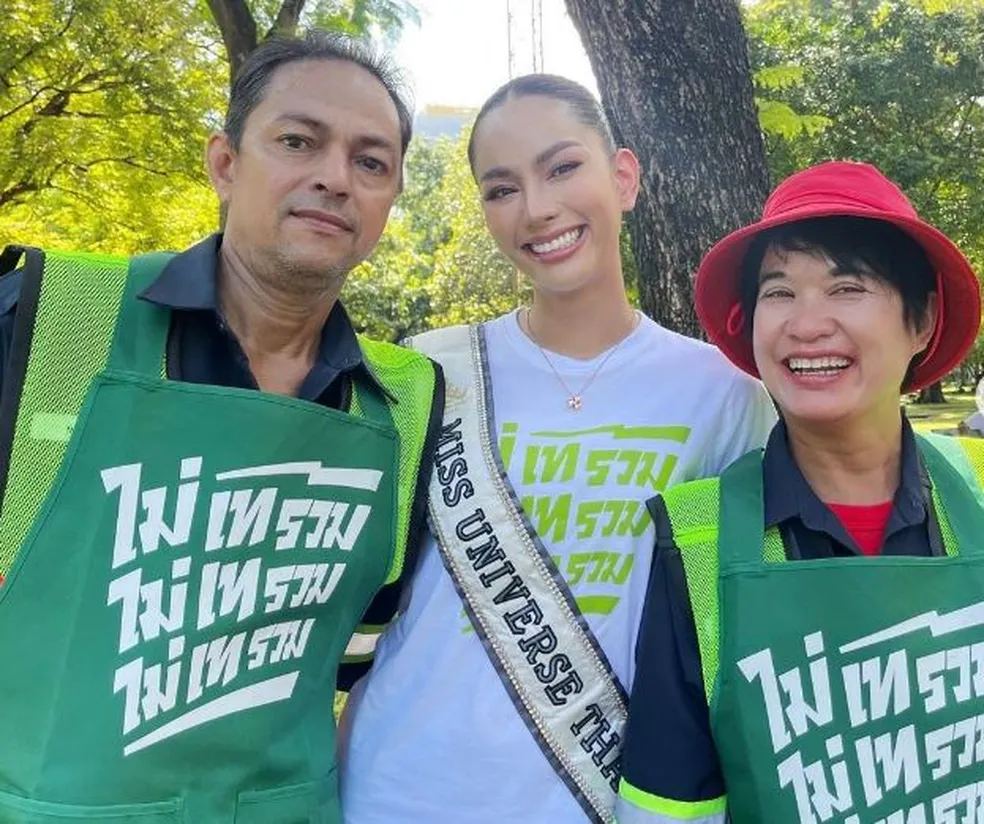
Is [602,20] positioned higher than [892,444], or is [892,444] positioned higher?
[602,20]

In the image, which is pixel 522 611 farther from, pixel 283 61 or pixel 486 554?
pixel 283 61

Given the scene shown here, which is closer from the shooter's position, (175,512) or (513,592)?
(175,512)

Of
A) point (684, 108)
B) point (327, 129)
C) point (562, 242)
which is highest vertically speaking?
point (684, 108)

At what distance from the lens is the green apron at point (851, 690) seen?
1.68 m

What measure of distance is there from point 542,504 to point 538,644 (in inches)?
Result: 11.9

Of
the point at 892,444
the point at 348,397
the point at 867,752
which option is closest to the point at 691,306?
the point at 892,444

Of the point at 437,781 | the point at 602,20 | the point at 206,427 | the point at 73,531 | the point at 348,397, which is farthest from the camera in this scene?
the point at 602,20

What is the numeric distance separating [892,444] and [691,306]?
3.95 feet

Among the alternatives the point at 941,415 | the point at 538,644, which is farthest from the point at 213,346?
the point at 941,415

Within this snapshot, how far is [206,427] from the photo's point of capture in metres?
1.78

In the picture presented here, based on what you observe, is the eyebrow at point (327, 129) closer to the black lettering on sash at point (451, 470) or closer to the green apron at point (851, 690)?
the black lettering on sash at point (451, 470)

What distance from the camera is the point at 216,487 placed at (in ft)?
5.79

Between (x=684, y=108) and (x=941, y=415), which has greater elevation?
(x=941, y=415)

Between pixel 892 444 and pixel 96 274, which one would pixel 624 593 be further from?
pixel 96 274
